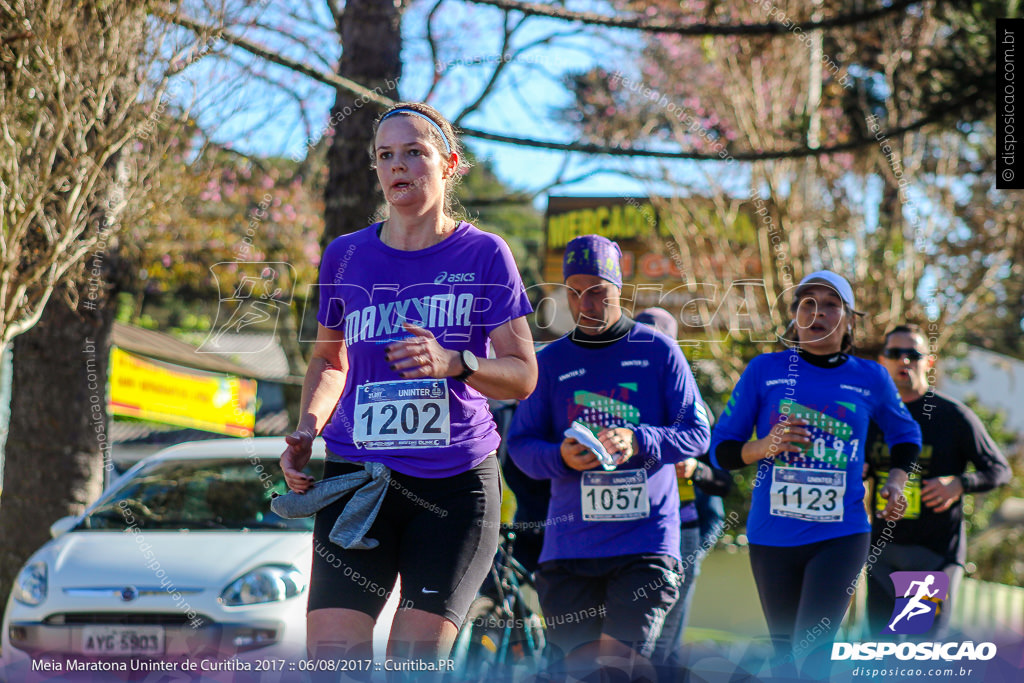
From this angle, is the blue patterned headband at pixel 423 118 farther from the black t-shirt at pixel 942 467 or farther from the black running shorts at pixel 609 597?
the black t-shirt at pixel 942 467

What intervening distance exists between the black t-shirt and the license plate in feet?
11.9

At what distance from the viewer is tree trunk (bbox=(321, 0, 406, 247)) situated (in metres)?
6.46

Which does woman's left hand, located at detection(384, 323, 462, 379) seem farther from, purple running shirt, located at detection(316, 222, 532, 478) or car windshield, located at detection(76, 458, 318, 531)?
car windshield, located at detection(76, 458, 318, 531)

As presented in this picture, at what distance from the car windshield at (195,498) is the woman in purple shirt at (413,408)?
269 centimetres

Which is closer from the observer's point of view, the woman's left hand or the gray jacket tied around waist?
the woman's left hand

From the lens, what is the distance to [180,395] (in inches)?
689

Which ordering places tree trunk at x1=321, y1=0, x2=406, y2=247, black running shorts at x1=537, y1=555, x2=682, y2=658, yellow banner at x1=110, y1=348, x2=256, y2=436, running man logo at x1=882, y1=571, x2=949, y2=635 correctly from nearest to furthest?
black running shorts at x1=537, y1=555, x2=682, y2=658, running man logo at x1=882, y1=571, x2=949, y2=635, tree trunk at x1=321, y1=0, x2=406, y2=247, yellow banner at x1=110, y1=348, x2=256, y2=436

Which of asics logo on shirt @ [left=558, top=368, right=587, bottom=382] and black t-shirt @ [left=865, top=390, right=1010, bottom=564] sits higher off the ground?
asics logo on shirt @ [left=558, top=368, right=587, bottom=382]

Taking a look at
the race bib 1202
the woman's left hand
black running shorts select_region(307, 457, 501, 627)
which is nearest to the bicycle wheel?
black running shorts select_region(307, 457, 501, 627)

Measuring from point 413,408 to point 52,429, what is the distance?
4.35 m

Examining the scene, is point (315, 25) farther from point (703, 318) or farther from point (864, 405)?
point (864, 405)

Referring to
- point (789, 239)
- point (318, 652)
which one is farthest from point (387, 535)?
point (789, 239)

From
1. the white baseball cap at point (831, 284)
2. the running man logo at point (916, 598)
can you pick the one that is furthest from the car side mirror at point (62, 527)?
the running man logo at point (916, 598)

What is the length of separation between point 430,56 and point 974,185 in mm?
6691
